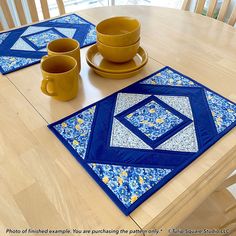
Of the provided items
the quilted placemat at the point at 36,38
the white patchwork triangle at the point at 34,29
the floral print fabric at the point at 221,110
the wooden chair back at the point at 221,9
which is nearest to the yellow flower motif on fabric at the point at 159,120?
the floral print fabric at the point at 221,110

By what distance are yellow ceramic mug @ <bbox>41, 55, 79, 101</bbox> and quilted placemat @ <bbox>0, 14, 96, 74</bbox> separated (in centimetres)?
18

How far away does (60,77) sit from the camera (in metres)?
0.66

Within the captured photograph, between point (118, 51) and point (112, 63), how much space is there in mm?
69

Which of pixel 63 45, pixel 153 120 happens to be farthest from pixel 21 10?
pixel 153 120

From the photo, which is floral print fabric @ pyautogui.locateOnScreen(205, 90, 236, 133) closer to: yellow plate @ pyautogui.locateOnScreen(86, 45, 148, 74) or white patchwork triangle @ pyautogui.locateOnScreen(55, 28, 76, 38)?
yellow plate @ pyautogui.locateOnScreen(86, 45, 148, 74)

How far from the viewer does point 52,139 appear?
62cm

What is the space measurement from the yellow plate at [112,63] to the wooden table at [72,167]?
1.2 inches

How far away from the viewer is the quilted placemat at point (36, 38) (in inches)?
34.7

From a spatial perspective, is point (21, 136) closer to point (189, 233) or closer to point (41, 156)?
point (41, 156)

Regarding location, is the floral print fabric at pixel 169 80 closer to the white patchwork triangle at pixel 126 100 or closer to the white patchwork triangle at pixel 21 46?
the white patchwork triangle at pixel 126 100

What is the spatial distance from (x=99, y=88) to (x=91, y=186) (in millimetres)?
330

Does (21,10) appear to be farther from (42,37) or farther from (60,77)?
(60,77)

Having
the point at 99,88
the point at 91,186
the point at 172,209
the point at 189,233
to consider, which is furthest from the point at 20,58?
the point at 189,233

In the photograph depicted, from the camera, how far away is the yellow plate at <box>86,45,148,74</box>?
2.62ft
